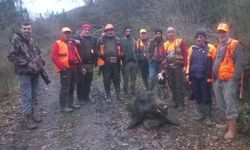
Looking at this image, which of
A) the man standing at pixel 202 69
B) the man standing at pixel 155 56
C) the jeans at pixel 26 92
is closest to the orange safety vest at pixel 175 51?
the man standing at pixel 155 56

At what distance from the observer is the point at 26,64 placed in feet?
28.9

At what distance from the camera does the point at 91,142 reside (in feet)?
26.1

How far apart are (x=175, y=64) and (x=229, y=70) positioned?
2.17 meters

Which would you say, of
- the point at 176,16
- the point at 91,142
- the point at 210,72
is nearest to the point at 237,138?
the point at 210,72

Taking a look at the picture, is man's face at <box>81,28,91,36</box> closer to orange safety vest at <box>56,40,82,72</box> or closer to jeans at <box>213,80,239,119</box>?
orange safety vest at <box>56,40,82,72</box>

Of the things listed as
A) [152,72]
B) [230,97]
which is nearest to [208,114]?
[230,97]

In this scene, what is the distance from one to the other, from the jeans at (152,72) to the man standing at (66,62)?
2.17 meters

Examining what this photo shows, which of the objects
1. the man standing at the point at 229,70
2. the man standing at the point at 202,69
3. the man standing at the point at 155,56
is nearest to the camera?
the man standing at the point at 229,70

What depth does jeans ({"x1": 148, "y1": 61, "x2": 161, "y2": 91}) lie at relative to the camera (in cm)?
1122

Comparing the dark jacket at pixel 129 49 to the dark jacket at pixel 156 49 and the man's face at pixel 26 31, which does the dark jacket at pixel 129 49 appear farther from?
the man's face at pixel 26 31

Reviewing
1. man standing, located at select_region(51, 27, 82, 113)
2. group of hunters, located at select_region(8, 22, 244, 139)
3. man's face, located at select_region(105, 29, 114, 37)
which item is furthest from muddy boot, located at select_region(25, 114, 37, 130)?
man's face, located at select_region(105, 29, 114, 37)

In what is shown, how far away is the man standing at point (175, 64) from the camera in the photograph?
9.74 meters

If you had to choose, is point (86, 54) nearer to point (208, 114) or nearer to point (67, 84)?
point (67, 84)

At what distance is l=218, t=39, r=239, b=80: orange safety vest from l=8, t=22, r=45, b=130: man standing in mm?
4087
